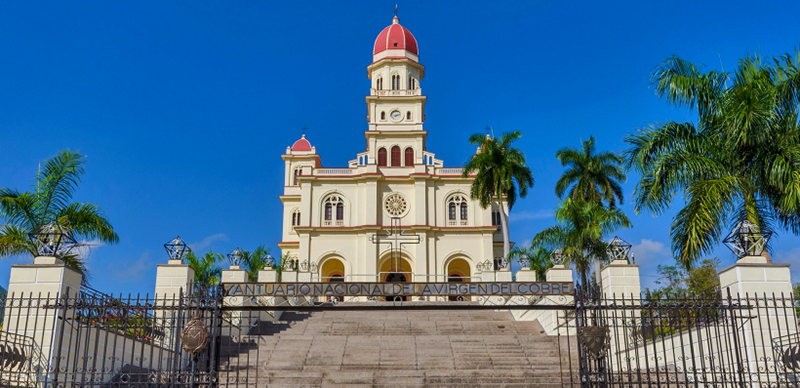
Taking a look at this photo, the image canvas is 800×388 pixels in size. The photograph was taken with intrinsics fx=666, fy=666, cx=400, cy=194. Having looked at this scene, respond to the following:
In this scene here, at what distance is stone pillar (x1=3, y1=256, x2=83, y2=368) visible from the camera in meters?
10.6

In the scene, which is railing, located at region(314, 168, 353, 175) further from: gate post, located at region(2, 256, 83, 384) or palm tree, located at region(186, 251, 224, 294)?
gate post, located at region(2, 256, 83, 384)

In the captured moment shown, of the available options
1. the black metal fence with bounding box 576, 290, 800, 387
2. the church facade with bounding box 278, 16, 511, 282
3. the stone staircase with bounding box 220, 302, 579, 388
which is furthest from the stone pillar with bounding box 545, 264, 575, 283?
the church facade with bounding box 278, 16, 511, 282

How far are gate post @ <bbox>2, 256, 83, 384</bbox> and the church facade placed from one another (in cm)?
2755

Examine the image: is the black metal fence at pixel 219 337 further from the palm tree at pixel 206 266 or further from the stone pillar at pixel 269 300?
the palm tree at pixel 206 266

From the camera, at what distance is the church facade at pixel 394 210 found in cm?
4084

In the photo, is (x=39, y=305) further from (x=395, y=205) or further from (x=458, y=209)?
(x=458, y=209)

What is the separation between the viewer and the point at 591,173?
99.1 ft

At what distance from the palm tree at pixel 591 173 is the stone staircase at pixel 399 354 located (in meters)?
11.0

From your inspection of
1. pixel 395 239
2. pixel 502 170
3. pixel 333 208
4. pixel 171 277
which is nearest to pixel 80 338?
pixel 171 277

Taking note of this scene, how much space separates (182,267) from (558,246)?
49.8ft

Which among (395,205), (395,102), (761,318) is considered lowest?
(761,318)

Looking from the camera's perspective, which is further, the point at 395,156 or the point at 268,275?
the point at 395,156

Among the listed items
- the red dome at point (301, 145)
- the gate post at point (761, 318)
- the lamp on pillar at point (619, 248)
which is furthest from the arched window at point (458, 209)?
the gate post at point (761, 318)

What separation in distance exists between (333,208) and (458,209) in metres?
7.96
